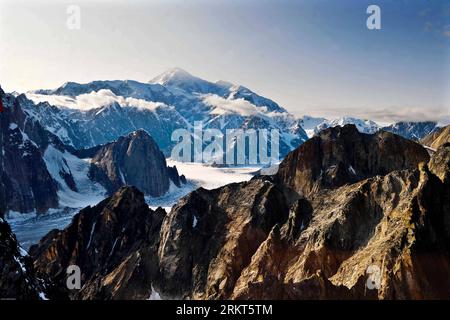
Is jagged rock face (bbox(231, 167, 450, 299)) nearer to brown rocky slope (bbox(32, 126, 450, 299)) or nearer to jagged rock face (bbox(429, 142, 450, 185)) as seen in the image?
brown rocky slope (bbox(32, 126, 450, 299))

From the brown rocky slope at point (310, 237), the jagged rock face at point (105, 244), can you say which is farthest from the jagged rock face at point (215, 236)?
the jagged rock face at point (105, 244)

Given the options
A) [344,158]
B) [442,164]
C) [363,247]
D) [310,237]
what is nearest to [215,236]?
[310,237]

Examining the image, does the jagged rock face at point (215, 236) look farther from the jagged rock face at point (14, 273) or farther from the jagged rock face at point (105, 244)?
the jagged rock face at point (14, 273)

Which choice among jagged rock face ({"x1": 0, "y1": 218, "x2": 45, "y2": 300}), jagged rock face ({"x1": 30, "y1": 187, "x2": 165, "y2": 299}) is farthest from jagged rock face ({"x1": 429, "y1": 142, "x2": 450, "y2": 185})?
jagged rock face ({"x1": 0, "y1": 218, "x2": 45, "y2": 300})

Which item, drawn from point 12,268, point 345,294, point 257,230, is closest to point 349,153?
point 257,230

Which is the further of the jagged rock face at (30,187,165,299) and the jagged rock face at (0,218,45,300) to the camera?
the jagged rock face at (30,187,165,299)

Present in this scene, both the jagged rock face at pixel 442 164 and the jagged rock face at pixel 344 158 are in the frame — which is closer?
the jagged rock face at pixel 442 164

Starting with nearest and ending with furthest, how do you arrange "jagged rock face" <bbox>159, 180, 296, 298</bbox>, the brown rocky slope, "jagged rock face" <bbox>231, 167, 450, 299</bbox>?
"jagged rock face" <bbox>231, 167, 450, 299</bbox> < the brown rocky slope < "jagged rock face" <bbox>159, 180, 296, 298</bbox>
